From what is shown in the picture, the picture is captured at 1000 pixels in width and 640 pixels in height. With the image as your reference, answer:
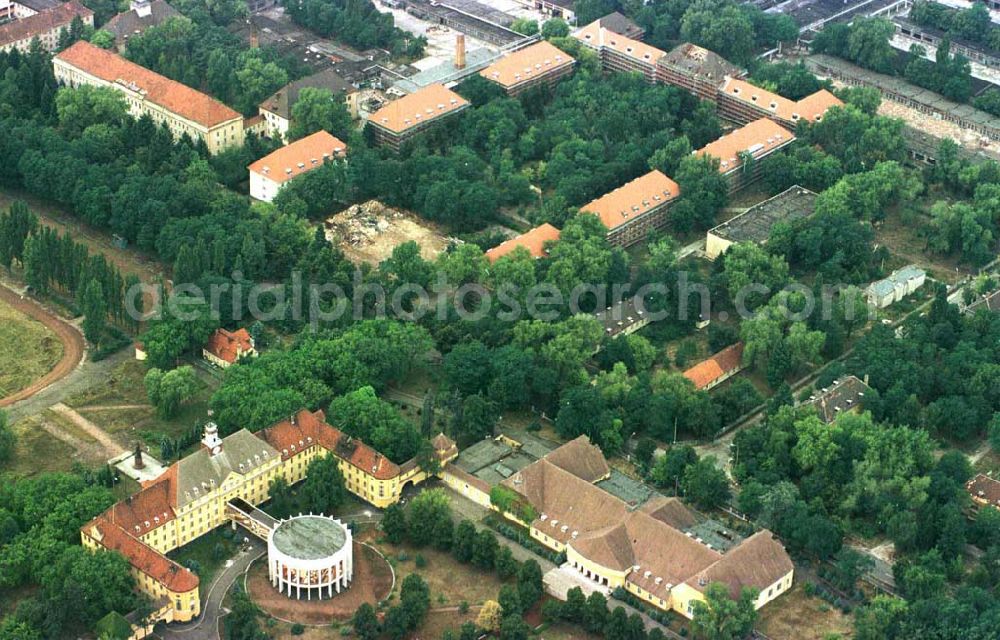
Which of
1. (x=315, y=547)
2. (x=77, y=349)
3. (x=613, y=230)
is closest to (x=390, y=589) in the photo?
(x=315, y=547)

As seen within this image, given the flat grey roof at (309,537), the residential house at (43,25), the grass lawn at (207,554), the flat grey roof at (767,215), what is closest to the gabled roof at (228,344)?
the grass lawn at (207,554)

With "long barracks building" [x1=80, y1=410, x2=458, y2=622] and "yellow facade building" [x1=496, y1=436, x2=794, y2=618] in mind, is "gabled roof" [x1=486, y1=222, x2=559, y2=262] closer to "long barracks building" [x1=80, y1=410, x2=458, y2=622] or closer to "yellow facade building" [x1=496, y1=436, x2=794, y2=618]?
"long barracks building" [x1=80, y1=410, x2=458, y2=622]

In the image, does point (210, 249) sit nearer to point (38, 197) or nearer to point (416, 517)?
point (38, 197)

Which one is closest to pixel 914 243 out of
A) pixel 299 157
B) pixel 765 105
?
pixel 765 105

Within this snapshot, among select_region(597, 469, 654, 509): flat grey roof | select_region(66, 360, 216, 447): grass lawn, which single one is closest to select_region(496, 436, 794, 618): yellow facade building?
select_region(597, 469, 654, 509): flat grey roof

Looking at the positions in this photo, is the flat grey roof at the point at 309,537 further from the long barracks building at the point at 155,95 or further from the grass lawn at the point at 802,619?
the long barracks building at the point at 155,95

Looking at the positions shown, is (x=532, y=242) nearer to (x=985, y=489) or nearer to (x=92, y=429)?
(x=92, y=429)
